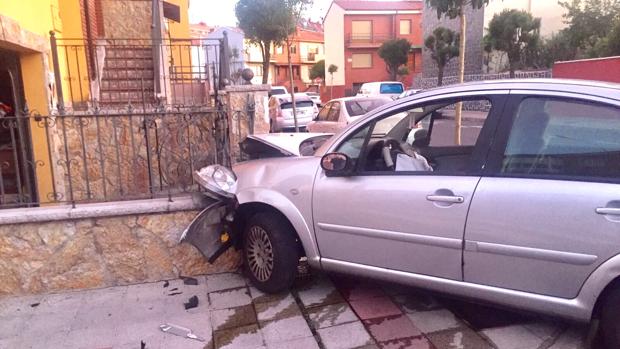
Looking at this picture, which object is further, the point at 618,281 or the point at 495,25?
the point at 495,25

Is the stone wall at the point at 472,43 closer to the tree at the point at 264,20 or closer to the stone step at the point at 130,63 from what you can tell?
the tree at the point at 264,20

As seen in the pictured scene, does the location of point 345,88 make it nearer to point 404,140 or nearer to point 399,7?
point 399,7

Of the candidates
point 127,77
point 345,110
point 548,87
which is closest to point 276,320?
point 548,87

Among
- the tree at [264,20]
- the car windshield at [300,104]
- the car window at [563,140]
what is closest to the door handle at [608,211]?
the car window at [563,140]

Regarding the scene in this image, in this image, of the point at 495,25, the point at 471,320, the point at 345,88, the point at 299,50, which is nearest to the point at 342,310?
the point at 471,320

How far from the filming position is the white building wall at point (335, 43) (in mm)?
48219

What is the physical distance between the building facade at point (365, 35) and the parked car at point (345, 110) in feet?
114

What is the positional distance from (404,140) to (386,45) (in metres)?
38.5

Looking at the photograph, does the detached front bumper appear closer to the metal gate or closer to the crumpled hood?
the metal gate

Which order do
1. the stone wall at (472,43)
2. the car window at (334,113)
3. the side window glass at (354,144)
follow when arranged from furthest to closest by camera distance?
1. the stone wall at (472,43)
2. the car window at (334,113)
3. the side window glass at (354,144)

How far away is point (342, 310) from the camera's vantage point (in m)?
3.75

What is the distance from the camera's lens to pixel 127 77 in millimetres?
10469

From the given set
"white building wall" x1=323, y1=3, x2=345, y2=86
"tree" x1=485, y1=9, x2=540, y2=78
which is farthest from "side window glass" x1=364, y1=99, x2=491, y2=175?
"white building wall" x1=323, y1=3, x2=345, y2=86

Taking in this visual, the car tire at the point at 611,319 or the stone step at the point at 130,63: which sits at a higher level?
the stone step at the point at 130,63
